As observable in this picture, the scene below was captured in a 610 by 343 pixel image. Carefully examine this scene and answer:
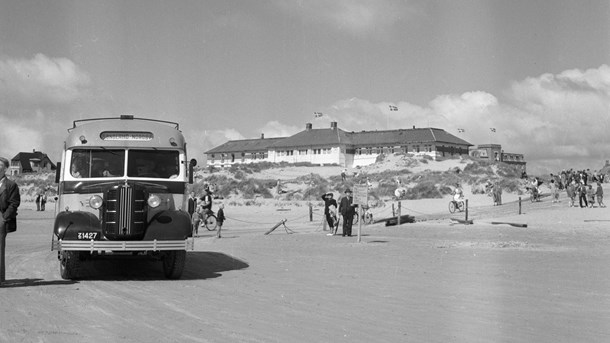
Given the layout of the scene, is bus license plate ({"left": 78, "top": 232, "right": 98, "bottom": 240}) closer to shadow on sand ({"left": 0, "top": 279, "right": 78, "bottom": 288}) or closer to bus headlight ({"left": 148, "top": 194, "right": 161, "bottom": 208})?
shadow on sand ({"left": 0, "top": 279, "right": 78, "bottom": 288})

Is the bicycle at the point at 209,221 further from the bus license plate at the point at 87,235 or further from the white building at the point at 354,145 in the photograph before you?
the white building at the point at 354,145

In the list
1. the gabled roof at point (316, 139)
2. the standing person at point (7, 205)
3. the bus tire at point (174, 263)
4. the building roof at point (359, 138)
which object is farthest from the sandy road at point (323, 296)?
the gabled roof at point (316, 139)

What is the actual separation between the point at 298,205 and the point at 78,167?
118ft

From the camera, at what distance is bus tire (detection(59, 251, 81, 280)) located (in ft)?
43.0

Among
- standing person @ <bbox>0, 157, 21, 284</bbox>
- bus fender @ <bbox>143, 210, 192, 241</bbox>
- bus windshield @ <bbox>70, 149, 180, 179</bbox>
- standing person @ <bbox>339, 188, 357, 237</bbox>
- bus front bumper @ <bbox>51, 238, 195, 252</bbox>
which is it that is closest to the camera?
standing person @ <bbox>0, 157, 21, 284</bbox>

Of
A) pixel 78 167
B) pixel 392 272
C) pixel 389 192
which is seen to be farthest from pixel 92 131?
pixel 389 192

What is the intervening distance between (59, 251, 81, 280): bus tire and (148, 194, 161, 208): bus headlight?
5.10ft

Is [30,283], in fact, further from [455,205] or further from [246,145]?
[246,145]

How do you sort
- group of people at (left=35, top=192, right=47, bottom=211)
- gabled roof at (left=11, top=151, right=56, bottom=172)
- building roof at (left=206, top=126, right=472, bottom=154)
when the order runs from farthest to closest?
gabled roof at (left=11, top=151, right=56, bottom=172) → building roof at (left=206, top=126, right=472, bottom=154) → group of people at (left=35, top=192, right=47, bottom=211)

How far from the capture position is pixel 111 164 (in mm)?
14180

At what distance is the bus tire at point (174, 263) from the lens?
1359cm

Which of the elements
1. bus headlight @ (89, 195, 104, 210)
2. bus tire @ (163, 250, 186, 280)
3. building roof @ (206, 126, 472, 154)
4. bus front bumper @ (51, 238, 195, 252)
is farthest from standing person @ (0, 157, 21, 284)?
building roof @ (206, 126, 472, 154)

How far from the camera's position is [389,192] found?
55.5 m

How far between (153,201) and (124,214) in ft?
2.29
